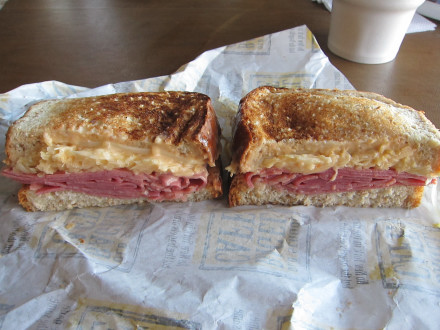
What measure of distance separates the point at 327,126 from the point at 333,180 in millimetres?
274

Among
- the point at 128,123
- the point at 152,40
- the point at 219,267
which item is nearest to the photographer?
the point at 219,267

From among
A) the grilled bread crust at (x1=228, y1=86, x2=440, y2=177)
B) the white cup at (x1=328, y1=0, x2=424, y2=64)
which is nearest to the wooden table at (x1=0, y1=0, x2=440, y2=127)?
the white cup at (x1=328, y1=0, x2=424, y2=64)

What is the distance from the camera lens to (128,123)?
1901mm

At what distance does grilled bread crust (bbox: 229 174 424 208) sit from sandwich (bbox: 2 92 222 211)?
117 millimetres

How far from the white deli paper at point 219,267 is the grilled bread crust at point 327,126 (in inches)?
12.9

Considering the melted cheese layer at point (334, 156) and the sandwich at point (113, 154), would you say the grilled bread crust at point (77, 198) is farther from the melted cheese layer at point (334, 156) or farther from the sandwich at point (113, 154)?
the melted cheese layer at point (334, 156)

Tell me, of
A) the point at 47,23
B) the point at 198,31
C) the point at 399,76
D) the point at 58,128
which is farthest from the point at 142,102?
the point at 47,23

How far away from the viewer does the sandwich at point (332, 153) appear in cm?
179

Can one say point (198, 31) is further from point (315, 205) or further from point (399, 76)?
point (315, 205)

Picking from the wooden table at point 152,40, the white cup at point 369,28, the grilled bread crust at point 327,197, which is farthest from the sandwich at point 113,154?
the white cup at point 369,28

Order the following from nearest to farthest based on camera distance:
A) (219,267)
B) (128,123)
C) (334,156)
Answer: (219,267) < (334,156) < (128,123)

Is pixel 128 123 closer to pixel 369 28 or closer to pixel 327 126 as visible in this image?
pixel 327 126

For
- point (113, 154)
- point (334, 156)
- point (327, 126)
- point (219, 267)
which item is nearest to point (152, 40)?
point (113, 154)

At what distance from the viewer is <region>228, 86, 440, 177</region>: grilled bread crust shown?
5.88 feet
